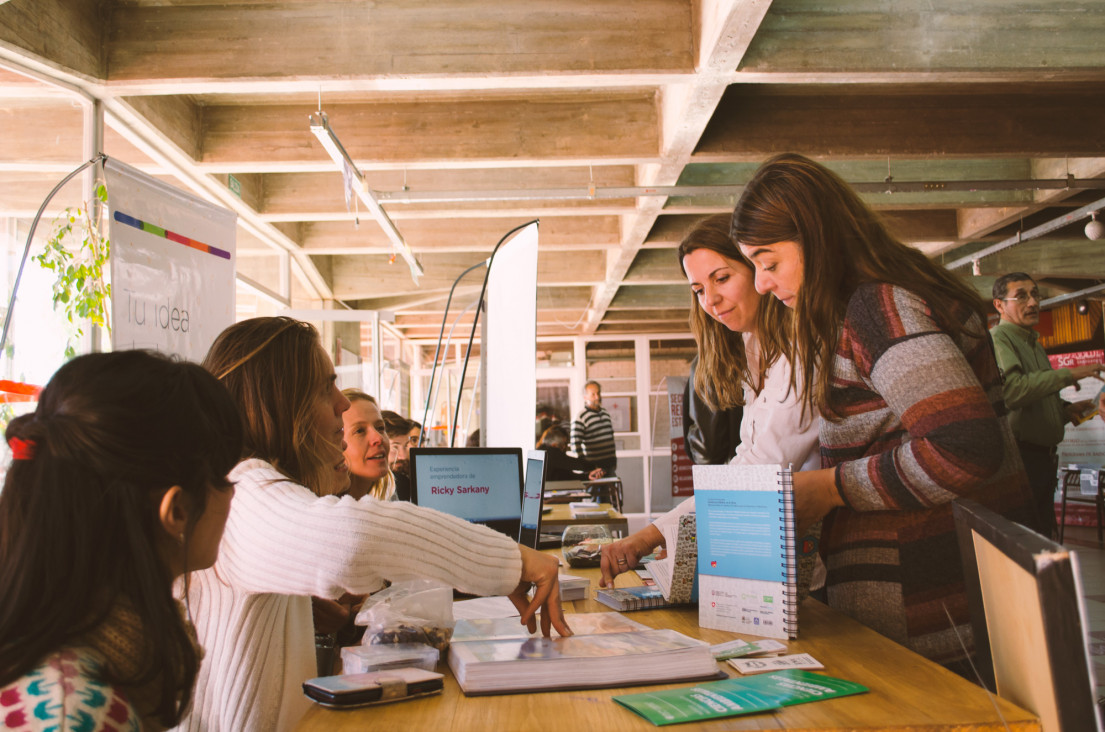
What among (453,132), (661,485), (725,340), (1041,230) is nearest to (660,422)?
(661,485)

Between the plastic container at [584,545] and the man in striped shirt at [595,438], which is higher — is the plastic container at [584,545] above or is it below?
below

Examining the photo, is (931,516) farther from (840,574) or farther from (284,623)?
(284,623)

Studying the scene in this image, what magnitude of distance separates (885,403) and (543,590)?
1.94 feet

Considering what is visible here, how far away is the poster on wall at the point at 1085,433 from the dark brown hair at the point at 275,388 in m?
9.41

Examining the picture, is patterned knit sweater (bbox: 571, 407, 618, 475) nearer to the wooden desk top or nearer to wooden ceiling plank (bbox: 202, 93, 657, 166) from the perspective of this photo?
wooden ceiling plank (bbox: 202, 93, 657, 166)

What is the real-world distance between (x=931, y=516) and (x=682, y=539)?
40 cm

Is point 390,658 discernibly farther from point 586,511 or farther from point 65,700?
point 586,511

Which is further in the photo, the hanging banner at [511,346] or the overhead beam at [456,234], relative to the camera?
the overhead beam at [456,234]

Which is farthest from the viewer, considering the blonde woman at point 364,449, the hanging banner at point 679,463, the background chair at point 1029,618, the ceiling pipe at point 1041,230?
the hanging banner at point 679,463

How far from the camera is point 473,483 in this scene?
2.54 m

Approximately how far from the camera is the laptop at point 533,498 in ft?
7.23

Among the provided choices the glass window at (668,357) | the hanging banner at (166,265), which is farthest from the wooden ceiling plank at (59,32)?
the glass window at (668,357)

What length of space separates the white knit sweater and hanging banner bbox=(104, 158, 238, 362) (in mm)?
1992

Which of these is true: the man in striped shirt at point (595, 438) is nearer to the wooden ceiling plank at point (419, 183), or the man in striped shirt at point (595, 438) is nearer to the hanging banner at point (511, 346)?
the wooden ceiling plank at point (419, 183)
